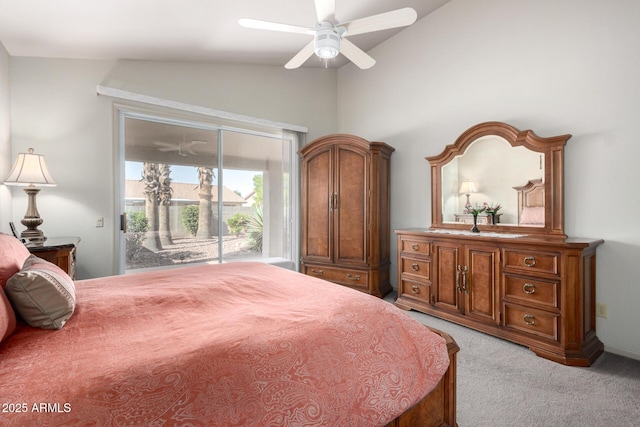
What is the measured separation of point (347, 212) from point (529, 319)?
7.03 ft

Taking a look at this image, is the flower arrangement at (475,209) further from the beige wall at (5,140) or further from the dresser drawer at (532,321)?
the beige wall at (5,140)

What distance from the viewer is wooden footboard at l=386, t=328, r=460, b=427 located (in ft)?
4.04

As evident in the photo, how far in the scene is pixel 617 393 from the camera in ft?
6.16

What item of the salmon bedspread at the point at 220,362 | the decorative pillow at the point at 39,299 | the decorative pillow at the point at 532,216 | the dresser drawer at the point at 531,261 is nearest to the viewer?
the salmon bedspread at the point at 220,362

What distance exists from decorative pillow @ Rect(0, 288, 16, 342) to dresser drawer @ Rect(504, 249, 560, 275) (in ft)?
9.88

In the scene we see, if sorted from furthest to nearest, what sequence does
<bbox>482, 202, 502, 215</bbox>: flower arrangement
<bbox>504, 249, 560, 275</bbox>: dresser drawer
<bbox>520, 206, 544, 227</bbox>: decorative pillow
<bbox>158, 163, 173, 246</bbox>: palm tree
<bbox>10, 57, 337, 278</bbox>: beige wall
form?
<bbox>158, 163, 173, 246</bbox>: palm tree
<bbox>482, 202, 502, 215</bbox>: flower arrangement
<bbox>10, 57, 337, 278</bbox>: beige wall
<bbox>520, 206, 544, 227</bbox>: decorative pillow
<bbox>504, 249, 560, 275</bbox>: dresser drawer

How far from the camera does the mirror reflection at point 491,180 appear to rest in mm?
2859

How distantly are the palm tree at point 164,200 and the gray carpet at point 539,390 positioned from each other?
3269 mm

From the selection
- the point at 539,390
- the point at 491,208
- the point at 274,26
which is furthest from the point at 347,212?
the point at 539,390

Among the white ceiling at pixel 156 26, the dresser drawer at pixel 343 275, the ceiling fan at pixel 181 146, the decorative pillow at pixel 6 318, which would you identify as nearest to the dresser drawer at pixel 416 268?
the dresser drawer at pixel 343 275

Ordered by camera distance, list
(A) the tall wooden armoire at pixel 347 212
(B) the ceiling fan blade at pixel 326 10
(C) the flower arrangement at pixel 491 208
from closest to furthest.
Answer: (B) the ceiling fan blade at pixel 326 10
(C) the flower arrangement at pixel 491 208
(A) the tall wooden armoire at pixel 347 212

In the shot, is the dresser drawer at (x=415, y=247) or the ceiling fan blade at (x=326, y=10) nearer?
the ceiling fan blade at (x=326, y=10)

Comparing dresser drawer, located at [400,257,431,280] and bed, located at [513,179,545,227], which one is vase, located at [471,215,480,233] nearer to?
bed, located at [513,179,545,227]

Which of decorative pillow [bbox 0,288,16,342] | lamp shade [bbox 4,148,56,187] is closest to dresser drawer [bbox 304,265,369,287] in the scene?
lamp shade [bbox 4,148,56,187]
